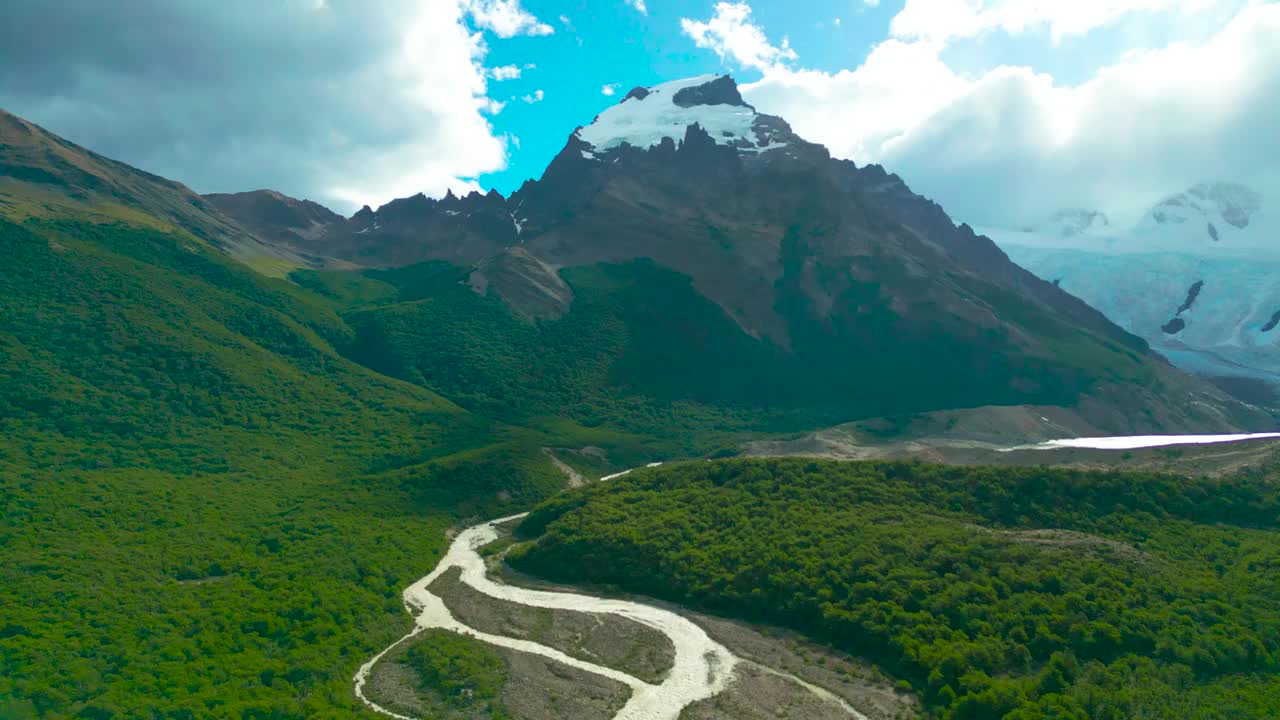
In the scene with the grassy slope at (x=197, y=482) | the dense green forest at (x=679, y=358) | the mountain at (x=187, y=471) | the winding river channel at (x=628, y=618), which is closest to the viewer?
the grassy slope at (x=197, y=482)

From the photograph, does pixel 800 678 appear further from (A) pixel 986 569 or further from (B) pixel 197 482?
(B) pixel 197 482

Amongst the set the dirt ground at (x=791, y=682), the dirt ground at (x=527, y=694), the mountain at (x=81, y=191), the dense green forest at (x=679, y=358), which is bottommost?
the dirt ground at (x=527, y=694)

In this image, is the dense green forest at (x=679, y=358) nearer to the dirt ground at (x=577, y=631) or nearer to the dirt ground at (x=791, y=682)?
the dirt ground at (x=577, y=631)

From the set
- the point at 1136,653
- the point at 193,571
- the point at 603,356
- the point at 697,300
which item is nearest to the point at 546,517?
the point at 193,571

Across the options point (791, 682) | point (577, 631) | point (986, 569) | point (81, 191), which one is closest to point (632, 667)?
point (577, 631)

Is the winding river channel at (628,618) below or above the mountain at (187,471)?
below

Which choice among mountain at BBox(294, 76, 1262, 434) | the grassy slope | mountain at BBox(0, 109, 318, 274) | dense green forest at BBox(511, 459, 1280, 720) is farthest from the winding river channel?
mountain at BBox(0, 109, 318, 274)

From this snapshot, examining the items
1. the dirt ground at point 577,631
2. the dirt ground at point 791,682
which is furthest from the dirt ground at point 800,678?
the dirt ground at point 577,631
